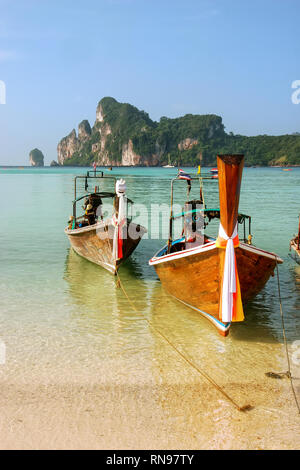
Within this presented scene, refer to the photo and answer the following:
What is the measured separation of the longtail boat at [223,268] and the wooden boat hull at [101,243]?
8.99ft

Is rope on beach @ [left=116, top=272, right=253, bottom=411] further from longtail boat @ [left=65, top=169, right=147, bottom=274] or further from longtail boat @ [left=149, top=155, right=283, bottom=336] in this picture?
longtail boat @ [left=65, top=169, right=147, bottom=274]

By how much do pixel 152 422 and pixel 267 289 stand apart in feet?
20.5

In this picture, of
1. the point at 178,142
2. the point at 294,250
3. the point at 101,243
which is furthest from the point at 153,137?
the point at 101,243

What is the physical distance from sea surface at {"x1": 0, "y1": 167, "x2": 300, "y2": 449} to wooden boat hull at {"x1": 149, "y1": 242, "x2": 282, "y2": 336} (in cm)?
53

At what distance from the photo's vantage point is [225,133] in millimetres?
175000

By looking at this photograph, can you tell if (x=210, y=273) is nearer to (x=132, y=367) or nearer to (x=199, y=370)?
(x=199, y=370)

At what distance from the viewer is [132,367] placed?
6480 millimetres

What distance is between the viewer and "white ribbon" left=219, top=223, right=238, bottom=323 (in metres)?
6.64

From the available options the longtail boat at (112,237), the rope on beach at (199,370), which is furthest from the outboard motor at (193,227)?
the rope on beach at (199,370)

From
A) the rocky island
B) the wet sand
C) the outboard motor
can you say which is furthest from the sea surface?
the rocky island

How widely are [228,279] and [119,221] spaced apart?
4.94 meters

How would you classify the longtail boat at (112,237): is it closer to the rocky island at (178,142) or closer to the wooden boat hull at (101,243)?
the wooden boat hull at (101,243)
